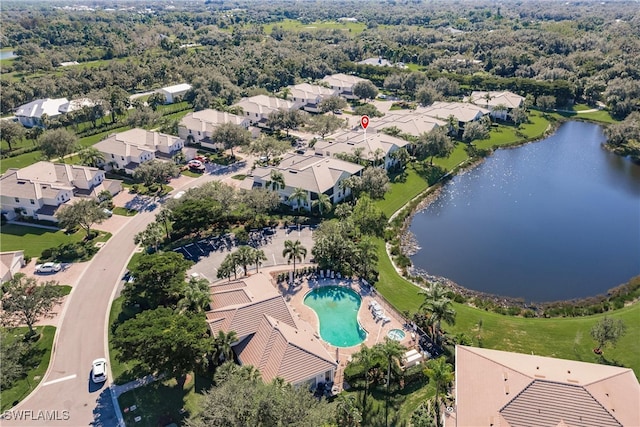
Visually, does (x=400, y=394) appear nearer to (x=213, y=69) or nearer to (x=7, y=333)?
(x=7, y=333)

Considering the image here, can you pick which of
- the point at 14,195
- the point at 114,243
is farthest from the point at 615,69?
the point at 14,195

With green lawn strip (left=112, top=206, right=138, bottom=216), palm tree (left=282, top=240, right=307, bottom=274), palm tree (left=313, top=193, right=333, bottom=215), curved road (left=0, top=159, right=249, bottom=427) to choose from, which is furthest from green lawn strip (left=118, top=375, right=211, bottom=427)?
green lawn strip (left=112, top=206, right=138, bottom=216)

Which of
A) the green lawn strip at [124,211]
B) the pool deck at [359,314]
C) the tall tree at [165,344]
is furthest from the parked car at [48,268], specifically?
the pool deck at [359,314]

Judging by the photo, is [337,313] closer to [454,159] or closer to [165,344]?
[165,344]

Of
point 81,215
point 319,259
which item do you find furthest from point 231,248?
point 81,215

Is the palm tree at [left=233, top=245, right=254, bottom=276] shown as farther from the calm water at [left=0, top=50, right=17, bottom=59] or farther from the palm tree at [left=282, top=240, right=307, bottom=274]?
the calm water at [left=0, top=50, right=17, bottom=59]

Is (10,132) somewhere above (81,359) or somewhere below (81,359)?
above

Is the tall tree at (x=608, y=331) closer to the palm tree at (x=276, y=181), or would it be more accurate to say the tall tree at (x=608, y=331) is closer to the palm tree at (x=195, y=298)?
the palm tree at (x=195, y=298)

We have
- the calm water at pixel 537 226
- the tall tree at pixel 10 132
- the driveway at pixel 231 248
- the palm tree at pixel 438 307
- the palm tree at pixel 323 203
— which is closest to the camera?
the palm tree at pixel 438 307
